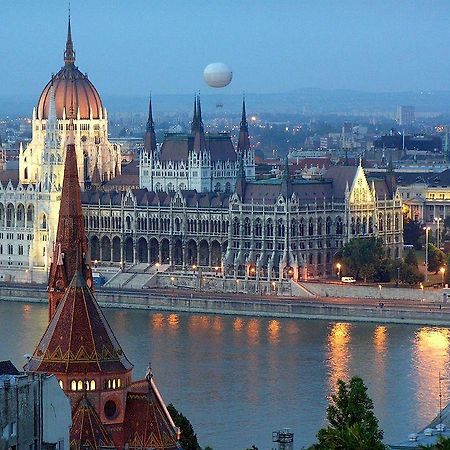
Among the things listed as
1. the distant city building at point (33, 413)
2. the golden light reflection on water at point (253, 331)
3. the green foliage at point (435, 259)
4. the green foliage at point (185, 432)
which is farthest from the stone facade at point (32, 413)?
the green foliage at point (435, 259)

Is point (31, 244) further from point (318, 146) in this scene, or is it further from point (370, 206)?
point (318, 146)

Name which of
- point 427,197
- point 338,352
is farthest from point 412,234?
point 338,352

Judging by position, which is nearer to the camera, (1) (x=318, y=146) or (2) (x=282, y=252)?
(2) (x=282, y=252)

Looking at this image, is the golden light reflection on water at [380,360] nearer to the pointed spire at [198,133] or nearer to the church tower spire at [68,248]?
the church tower spire at [68,248]

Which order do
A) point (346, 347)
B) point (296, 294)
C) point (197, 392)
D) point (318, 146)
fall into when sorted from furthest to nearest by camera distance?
1. point (318, 146)
2. point (296, 294)
3. point (346, 347)
4. point (197, 392)

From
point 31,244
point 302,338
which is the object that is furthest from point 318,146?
point 302,338

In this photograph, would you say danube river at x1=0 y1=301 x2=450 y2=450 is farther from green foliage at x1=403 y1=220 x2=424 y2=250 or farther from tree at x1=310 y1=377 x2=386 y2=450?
green foliage at x1=403 y1=220 x2=424 y2=250

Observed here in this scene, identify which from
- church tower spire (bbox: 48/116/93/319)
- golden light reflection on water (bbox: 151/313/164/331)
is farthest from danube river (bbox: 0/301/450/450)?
church tower spire (bbox: 48/116/93/319)
